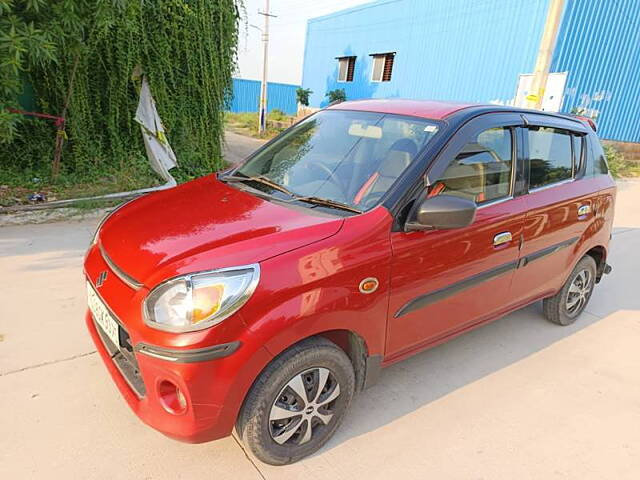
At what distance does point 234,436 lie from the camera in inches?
90.7

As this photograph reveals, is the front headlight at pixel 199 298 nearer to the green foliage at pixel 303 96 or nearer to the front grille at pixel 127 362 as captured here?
the front grille at pixel 127 362

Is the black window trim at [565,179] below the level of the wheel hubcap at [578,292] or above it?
above

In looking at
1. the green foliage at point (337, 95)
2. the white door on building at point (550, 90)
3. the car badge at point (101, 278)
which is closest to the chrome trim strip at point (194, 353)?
the car badge at point (101, 278)

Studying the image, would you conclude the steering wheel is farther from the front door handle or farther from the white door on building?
the white door on building

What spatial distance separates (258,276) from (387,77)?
62.0ft

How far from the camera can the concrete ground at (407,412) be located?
7.04 ft

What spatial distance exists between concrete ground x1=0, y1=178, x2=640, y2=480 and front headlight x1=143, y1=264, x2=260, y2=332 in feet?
2.73

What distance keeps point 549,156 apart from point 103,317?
10.3 ft

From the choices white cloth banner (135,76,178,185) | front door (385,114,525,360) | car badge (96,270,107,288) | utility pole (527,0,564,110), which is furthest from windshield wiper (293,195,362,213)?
utility pole (527,0,564,110)

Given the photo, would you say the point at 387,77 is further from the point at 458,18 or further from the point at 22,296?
the point at 22,296

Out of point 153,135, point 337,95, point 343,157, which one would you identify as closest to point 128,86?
point 153,135

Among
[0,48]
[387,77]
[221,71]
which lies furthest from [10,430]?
[387,77]

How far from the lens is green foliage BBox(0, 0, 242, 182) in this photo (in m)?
6.45

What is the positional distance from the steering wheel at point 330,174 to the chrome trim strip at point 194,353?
1111 millimetres
